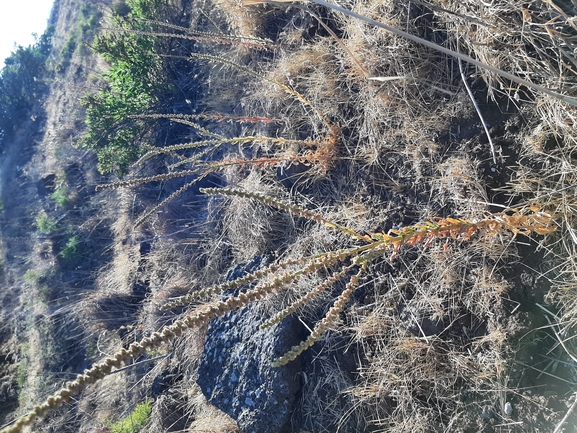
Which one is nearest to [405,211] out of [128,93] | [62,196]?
[128,93]

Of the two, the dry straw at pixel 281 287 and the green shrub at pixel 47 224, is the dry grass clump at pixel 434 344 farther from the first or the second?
the green shrub at pixel 47 224

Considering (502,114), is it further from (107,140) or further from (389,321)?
(107,140)

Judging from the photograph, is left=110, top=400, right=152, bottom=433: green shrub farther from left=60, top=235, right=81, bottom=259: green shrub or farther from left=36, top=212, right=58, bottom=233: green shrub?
left=36, top=212, right=58, bottom=233: green shrub

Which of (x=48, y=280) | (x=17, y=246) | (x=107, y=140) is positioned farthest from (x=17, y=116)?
(x=107, y=140)

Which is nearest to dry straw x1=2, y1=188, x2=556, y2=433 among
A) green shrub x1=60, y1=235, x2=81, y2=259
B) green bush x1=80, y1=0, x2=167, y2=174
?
green bush x1=80, y1=0, x2=167, y2=174

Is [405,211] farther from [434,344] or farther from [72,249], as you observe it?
[72,249]
